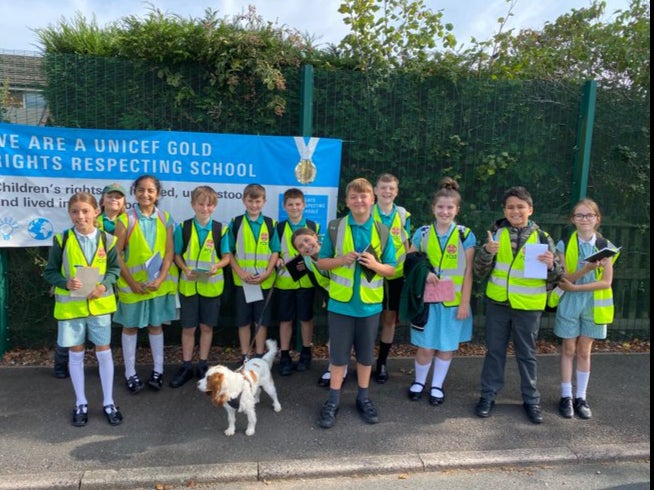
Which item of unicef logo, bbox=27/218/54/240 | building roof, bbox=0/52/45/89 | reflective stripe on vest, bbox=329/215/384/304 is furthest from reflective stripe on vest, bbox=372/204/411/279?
building roof, bbox=0/52/45/89

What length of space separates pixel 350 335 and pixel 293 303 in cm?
111

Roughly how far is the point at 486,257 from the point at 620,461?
1.76 meters

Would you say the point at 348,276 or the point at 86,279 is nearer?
the point at 86,279

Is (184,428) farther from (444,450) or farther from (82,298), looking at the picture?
(444,450)

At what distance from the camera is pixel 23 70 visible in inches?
195

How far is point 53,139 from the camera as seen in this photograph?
4.83m

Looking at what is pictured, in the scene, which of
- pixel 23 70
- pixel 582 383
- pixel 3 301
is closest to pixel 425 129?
pixel 582 383

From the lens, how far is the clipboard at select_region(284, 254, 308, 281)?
Answer: 14.7 feet

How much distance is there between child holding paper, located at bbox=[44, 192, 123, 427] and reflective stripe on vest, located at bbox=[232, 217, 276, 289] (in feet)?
3.72

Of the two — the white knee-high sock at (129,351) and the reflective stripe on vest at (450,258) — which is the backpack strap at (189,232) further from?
the reflective stripe on vest at (450,258)

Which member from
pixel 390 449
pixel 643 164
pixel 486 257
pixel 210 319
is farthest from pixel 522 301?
pixel 643 164

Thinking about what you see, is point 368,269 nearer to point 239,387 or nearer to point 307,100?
point 239,387

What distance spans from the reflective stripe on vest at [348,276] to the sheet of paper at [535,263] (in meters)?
1.20

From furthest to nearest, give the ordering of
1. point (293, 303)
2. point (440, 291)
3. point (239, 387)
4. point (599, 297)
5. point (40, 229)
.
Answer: point (40, 229) < point (293, 303) < point (440, 291) < point (599, 297) < point (239, 387)
